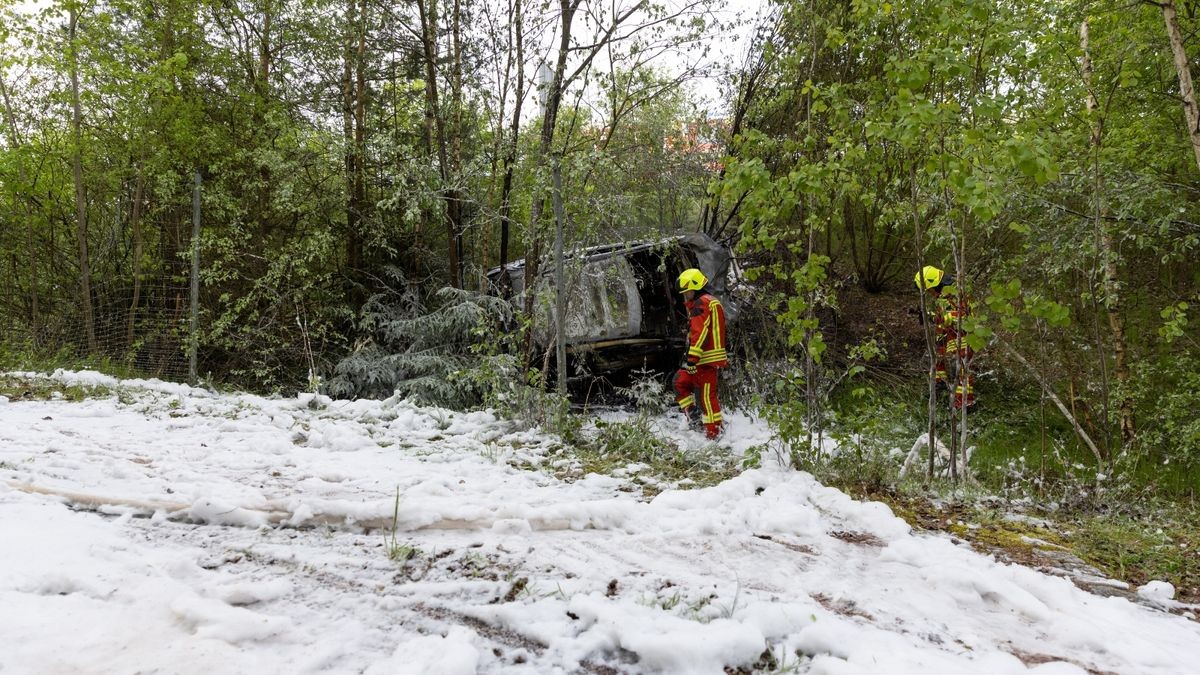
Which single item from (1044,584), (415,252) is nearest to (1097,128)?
(1044,584)

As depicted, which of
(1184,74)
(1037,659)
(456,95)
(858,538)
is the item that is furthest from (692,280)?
(1037,659)

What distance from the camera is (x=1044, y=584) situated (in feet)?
7.08

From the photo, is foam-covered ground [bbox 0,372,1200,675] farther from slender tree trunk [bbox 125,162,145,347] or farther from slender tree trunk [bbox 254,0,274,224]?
slender tree trunk [bbox 254,0,274,224]

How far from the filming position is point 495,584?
6.58ft

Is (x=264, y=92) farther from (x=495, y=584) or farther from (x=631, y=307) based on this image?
(x=495, y=584)

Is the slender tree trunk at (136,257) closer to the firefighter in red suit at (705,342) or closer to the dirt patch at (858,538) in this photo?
the firefighter in red suit at (705,342)

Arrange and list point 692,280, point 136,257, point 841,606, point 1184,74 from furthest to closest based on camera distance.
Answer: point 136,257, point 692,280, point 1184,74, point 841,606

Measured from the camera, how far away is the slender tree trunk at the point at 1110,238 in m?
4.02

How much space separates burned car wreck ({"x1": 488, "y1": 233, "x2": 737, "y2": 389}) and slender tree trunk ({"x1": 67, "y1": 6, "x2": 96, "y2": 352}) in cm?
575

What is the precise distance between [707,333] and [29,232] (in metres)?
10.0

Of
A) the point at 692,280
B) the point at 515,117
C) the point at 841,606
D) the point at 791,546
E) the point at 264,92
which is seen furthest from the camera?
the point at 264,92

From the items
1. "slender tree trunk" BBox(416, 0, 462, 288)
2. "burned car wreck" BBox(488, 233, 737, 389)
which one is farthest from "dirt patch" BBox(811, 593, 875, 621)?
"slender tree trunk" BBox(416, 0, 462, 288)

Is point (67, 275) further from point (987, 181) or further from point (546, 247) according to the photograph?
point (987, 181)

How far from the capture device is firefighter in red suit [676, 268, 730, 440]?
270 inches
